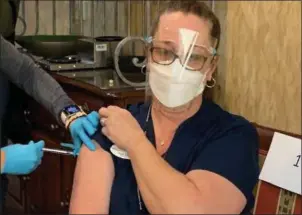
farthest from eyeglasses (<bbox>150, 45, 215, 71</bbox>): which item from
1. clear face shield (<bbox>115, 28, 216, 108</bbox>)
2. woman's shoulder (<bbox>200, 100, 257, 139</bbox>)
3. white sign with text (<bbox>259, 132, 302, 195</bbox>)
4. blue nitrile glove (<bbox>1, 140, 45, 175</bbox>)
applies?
white sign with text (<bbox>259, 132, 302, 195</bbox>)

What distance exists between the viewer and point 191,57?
135cm

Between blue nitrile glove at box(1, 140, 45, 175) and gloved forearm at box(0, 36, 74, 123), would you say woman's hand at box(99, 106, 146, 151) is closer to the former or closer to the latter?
blue nitrile glove at box(1, 140, 45, 175)

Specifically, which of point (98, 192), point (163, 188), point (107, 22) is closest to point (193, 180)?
point (163, 188)

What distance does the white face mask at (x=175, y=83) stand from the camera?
1.34 meters

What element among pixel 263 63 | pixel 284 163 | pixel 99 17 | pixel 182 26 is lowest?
pixel 284 163

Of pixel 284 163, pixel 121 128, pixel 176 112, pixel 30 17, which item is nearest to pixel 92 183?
pixel 121 128

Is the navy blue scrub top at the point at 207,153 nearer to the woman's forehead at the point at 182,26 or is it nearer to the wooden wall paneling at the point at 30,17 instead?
the woman's forehead at the point at 182,26

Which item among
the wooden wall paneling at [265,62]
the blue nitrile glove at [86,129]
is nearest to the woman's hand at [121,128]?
the blue nitrile glove at [86,129]

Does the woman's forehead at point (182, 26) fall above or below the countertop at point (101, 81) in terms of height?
above

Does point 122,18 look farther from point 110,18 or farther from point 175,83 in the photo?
point 175,83

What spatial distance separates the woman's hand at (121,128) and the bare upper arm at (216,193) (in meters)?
0.15

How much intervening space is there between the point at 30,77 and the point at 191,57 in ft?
2.29

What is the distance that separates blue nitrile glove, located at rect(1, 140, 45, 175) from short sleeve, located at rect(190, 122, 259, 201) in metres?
0.37

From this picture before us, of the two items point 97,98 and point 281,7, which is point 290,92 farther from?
point 97,98
